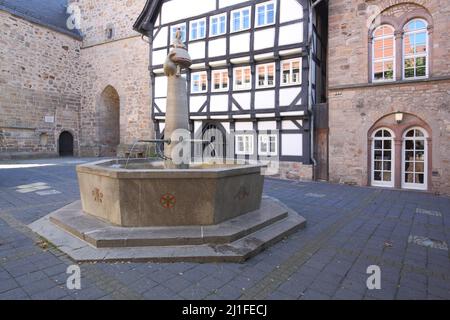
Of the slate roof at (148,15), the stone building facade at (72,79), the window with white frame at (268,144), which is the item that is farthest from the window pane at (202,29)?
the stone building facade at (72,79)

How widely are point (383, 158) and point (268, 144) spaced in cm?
461

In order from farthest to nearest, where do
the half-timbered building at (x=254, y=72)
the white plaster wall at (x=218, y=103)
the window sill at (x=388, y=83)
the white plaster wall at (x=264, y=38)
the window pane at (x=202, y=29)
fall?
the window pane at (x=202, y=29) < the white plaster wall at (x=218, y=103) < the white plaster wall at (x=264, y=38) < the half-timbered building at (x=254, y=72) < the window sill at (x=388, y=83)

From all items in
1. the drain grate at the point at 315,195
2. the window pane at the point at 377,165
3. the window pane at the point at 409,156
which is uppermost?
the window pane at the point at 409,156

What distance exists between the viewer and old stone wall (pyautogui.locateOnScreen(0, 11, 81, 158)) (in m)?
18.4

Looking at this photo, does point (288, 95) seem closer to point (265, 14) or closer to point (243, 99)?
point (243, 99)

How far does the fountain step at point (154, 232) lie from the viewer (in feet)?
12.9

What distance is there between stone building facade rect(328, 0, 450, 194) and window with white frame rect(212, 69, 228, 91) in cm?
477

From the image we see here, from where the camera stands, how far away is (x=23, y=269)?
3.38m

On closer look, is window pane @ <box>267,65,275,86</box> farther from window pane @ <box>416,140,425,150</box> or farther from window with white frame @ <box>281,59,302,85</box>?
window pane @ <box>416,140,425,150</box>

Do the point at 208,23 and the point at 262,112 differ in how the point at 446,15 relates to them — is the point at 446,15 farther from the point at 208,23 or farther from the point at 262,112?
the point at 208,23

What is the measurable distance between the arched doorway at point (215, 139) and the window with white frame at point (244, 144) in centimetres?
76

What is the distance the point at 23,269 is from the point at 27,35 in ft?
71.5

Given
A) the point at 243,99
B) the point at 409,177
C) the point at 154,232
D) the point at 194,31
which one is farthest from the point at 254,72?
the point at 154,232

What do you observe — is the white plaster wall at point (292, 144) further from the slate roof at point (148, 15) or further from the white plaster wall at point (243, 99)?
the slate roof at point (148, 15)
